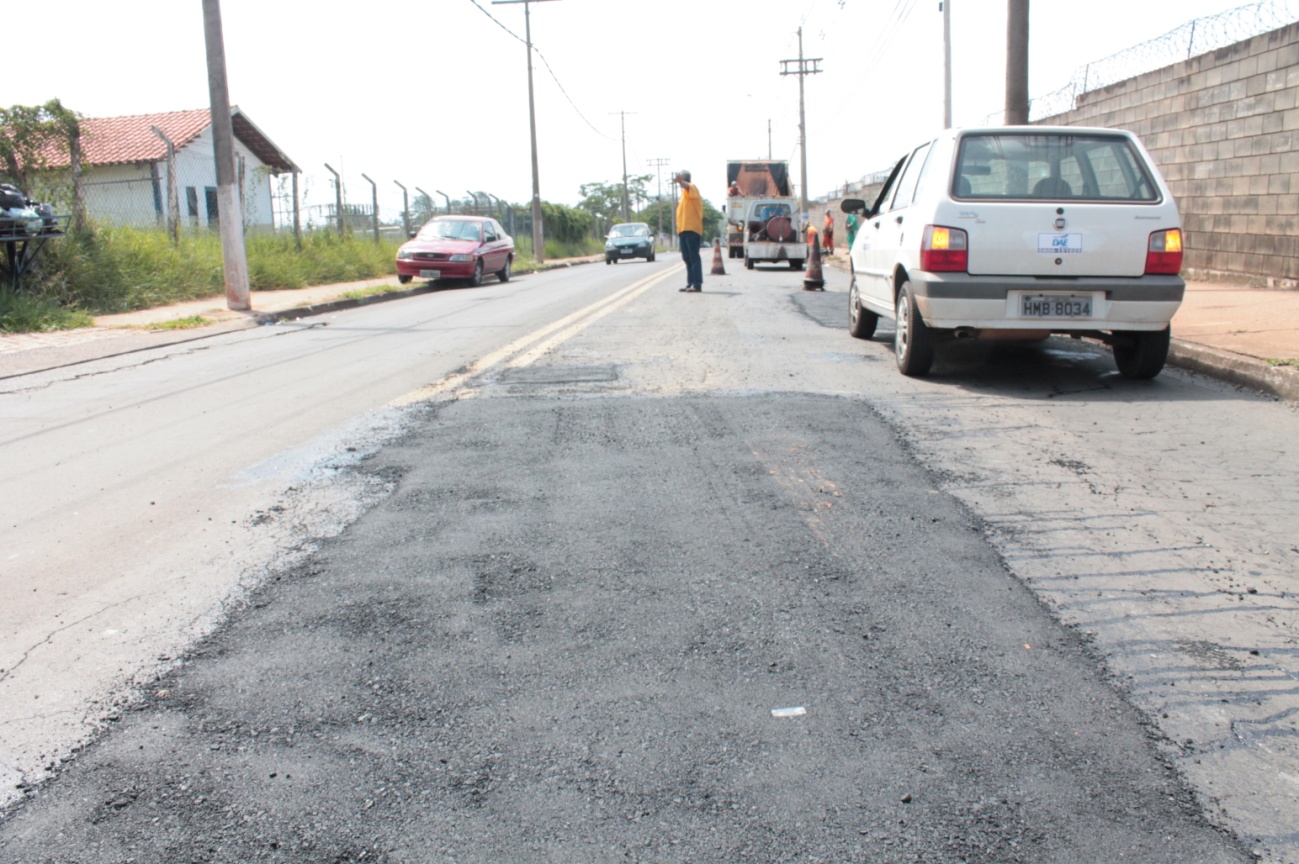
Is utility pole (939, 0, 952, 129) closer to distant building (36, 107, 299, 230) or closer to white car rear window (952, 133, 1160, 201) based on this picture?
white car rear window (952, 133, 1160, 201)

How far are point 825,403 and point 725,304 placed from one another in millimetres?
7812

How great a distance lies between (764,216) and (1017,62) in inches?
597

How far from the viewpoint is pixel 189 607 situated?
11.5 feet

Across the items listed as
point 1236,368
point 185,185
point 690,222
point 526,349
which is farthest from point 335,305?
point 185,185

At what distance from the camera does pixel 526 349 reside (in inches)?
381

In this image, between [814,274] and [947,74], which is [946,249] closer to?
[814,274]

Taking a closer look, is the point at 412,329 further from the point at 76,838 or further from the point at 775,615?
the point at 76,838

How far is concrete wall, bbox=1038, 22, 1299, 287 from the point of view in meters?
12.5

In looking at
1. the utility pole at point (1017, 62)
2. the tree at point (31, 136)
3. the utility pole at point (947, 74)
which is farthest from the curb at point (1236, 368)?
the utility pole at point (947, 74)

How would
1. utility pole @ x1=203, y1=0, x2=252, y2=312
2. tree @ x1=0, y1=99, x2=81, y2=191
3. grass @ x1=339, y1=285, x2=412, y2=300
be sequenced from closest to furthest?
tree @ x1=0, y1=99, x2=81, y2=191
utility pole @ x1=203, y1=0, x2=252, y2=312
grass @ x1=339, y1=285, x2=412, y2=300

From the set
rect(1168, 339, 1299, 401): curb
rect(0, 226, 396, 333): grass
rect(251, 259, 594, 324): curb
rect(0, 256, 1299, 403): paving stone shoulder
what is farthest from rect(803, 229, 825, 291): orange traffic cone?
rect(0, 226, 396, 333): grass

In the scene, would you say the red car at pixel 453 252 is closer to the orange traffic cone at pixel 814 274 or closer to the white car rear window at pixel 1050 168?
the orange traffic cone at pixel 814 274

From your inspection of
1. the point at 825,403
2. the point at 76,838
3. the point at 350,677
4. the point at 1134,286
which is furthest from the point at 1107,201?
the point at 76,838

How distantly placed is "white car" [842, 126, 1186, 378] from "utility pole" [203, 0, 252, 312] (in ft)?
34.9
